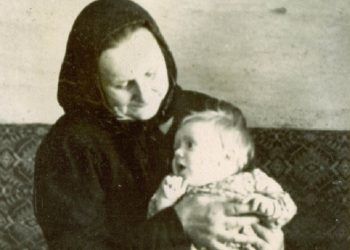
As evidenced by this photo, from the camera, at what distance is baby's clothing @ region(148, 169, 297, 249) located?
3.99 ft

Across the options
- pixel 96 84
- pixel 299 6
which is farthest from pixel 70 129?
pixel 299 6

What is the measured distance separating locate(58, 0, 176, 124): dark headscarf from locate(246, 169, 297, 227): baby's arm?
0.23 meters

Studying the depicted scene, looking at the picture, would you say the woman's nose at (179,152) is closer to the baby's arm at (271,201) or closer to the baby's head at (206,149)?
the baby's head at (206,149)

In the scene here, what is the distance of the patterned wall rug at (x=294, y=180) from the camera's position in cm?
134

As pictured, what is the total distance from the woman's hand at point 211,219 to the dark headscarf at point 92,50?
18 centimetres

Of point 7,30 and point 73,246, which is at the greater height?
point 7,30

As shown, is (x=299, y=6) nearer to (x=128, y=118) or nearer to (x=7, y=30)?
(x=128, y=118)

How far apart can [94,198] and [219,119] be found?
282 millimetres

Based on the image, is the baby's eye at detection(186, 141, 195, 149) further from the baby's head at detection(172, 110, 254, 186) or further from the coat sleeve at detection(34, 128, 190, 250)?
the coat sleeve at detection(34, 128, 190, 250)

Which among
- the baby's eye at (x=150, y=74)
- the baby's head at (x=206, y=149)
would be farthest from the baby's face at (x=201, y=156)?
the baby's eye at (x=150, y=74)

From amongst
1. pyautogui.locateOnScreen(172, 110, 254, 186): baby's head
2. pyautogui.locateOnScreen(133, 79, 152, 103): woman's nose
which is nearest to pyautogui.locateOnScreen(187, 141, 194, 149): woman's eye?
pyautogui.locateOnScreen(172, 110, 254, 186): baby's head

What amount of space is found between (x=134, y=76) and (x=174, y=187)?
22 centimetres

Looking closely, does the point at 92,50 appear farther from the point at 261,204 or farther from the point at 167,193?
the point at 261,204

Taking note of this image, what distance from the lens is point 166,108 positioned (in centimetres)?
125
